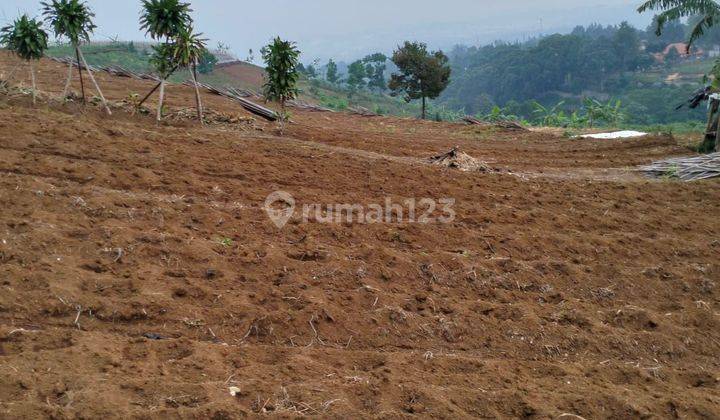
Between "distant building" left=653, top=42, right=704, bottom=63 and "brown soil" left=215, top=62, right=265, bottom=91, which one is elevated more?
"distant building" left=653, top=42, right=704, bottom=63

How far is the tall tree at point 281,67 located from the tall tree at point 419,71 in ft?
40.4

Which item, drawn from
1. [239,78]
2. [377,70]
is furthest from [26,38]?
[377,70]

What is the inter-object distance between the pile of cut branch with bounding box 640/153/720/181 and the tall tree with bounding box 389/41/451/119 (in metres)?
14.5

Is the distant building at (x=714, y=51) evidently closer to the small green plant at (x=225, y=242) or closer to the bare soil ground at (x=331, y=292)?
the bare soil ground at (x=331, y=292)

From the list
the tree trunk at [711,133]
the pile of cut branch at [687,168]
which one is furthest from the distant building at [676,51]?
the pile of cut branch at [687,168]

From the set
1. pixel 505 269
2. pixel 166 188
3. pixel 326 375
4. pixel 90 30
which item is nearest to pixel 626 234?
pixel 505 269

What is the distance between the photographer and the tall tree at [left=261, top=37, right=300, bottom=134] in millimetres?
15202

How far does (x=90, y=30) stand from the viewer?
1553 centimetres

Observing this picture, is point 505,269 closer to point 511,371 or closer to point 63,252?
point 511,371

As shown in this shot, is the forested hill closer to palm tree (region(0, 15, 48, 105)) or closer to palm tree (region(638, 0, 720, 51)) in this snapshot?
palm tree (region(638, 0, 720, 51))

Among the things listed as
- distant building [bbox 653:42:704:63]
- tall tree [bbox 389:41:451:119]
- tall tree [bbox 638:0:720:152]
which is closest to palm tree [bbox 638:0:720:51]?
tall tree [bbox 638:0:720:152]

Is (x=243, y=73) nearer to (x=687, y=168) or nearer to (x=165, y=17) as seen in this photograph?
(x=165, y=17)

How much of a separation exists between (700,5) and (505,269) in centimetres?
1297

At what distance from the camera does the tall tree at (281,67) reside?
15202 millimetres
